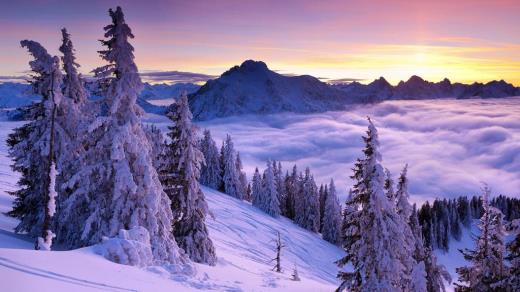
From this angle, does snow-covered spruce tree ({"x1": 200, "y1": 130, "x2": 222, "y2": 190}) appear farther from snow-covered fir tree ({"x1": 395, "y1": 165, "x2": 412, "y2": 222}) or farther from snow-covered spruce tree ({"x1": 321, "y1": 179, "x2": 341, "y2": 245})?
snow-covered fir tree ({"x1": 395, "y1": 165, "x2": 412, "y2": 222})

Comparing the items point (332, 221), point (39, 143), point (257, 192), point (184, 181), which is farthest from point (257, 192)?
point (39, 143)

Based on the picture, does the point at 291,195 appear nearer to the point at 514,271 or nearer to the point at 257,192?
the point at 257,192

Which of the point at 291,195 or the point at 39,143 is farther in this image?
the point at 291,195

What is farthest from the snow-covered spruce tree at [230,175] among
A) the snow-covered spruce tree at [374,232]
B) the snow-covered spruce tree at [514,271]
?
the snow-covered spruce tree at [514,271]

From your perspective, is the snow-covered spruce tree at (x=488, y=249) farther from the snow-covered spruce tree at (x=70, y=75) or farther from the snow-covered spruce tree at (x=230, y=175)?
the snow-covered spruce tree at (x=230, y=175)

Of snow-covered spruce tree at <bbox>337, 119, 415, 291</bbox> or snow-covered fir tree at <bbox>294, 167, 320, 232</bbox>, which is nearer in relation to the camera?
snow-covered spruce tree at <bbox>337, 119, 415, 291</bbox>

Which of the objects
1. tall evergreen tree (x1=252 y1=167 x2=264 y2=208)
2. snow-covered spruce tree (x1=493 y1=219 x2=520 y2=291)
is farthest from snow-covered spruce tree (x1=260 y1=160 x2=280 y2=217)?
snow-covered spruce tree (x1=493 y1=219 x2=520 y2=291)

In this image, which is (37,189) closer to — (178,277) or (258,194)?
(178,277)

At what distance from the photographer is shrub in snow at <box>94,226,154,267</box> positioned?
15.3 m

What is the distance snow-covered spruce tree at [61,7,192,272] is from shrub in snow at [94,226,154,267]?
2.05 meters

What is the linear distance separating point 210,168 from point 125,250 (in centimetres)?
6957

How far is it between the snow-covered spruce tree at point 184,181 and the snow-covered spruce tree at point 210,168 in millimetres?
57236

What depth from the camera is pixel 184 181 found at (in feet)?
88.1

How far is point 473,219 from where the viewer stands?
403 feet
